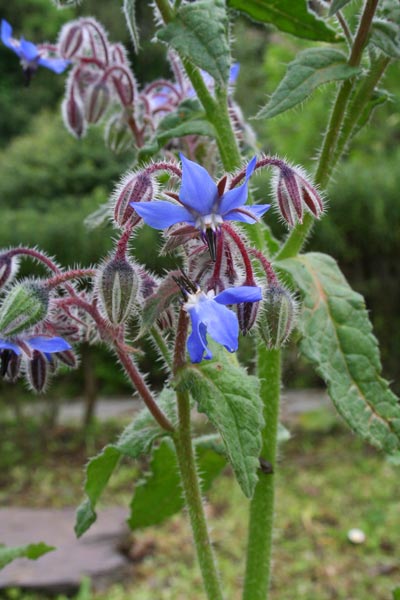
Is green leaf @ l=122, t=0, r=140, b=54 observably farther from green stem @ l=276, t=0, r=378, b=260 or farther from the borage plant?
green stem @ l=276, t=0, r=378, b=260

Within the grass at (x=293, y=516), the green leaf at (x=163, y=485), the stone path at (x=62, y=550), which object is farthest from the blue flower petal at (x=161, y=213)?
the stone path at (x=62, y=550)

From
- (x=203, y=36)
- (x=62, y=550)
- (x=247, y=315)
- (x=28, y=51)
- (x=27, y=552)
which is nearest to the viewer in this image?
(x=247, y=315)

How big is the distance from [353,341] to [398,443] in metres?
0.13

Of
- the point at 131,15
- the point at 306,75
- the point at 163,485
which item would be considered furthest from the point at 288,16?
the point at 163,485

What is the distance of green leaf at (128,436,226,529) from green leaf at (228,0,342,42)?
0.63m

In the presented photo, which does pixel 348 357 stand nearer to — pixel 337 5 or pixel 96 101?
pixel 337 5

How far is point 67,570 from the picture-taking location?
2822mm

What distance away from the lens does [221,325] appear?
0.63 metres

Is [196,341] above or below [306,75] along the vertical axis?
below

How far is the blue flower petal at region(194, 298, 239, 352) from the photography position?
2.06 feet

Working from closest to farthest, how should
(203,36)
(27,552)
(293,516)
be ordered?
(203,36)
(27,552)
(293,516)

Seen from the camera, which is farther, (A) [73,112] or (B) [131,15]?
(A) [73,112]

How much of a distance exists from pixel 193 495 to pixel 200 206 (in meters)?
0.39

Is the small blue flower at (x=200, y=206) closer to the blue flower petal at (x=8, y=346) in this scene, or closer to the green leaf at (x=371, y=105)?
the blue flower petal at (x=8, y=346)
